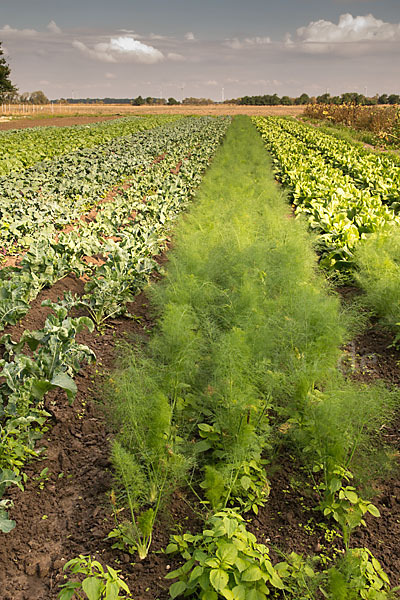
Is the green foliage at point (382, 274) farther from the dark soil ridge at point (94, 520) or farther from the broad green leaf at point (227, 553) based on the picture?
the broad green leaf at point (227, 553)

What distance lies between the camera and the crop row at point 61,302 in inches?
129

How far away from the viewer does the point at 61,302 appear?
14.8 ft

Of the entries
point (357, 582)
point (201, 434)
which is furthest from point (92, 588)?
point (201, 434)

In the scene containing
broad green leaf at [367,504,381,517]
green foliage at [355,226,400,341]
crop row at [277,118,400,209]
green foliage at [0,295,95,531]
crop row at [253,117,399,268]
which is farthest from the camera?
crop row at [277,118,400,209]

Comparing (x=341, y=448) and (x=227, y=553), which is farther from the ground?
(x=227, y=553)

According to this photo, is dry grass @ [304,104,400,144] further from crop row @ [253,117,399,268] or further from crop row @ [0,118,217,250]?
crop row @ [253,117,399,268]

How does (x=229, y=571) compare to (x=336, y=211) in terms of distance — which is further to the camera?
(x=336, y=211)

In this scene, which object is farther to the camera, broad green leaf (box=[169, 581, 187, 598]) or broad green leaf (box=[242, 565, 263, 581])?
broad green leaf (box=[169, 581, 187, 598])

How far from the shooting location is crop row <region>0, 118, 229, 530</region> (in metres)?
3.28

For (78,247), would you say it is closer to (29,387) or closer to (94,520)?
(29,387)

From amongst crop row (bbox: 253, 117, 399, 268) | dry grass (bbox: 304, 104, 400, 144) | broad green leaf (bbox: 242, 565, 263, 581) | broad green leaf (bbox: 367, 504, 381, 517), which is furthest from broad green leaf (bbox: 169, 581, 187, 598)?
dry grass (bbox: 304, 104, 400, 144)

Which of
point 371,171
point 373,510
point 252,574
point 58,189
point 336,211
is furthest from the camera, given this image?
point 371,171

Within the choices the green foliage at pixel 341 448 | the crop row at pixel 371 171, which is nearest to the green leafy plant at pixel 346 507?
the green foliage at pixel 341 448

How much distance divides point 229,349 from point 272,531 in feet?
3.95
